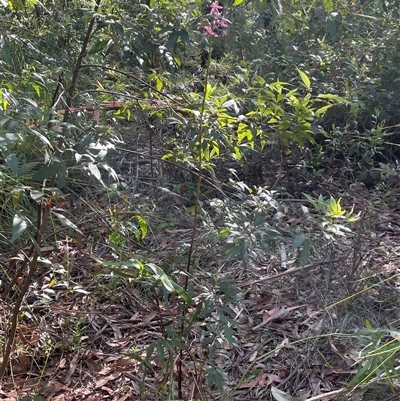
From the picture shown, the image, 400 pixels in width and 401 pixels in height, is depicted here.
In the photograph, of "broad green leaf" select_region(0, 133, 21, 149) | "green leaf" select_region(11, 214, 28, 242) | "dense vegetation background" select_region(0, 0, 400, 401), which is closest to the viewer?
"broad green leaf" select_region(0, 133, 21, 149)

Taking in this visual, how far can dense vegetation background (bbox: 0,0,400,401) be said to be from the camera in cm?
178

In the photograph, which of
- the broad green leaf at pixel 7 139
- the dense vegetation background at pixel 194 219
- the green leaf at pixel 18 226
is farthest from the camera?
the dense vegetation background at pixel 194 219

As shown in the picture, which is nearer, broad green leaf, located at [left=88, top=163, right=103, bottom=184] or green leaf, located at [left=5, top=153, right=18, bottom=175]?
green leaf, located at [left=5, top=153, right=18, bottom=175]

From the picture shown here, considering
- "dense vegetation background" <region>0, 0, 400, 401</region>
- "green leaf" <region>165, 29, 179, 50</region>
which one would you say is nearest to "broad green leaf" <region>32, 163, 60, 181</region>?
"dense vegetation background" <region>0, 0, 400, 401</region>

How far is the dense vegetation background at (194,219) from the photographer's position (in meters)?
1.78

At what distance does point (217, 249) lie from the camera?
2.13m

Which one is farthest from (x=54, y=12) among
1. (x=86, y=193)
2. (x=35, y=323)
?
(x=35, y=323)

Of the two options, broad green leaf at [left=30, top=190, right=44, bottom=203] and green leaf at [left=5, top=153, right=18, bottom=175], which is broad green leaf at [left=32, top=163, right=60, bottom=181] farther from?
green leaf at [left=5, top=153, right=18, bottom=175]

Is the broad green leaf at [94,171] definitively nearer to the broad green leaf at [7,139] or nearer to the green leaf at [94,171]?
the green leaf at [94,171]

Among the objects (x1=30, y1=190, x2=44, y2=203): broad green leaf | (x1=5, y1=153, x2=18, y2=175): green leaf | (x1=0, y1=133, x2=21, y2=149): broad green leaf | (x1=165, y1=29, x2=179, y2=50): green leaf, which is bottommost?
(x1=30, y1=190, x2=44, y2=203): broad green leaf

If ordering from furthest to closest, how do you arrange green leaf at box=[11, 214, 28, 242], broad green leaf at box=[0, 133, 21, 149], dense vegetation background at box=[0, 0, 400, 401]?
dense vegetation background at box=[0, 0, 400, 401], green leaf at box=[11, 214, 28, 242], broad green leaf at box=[0, 133, 21, 149]

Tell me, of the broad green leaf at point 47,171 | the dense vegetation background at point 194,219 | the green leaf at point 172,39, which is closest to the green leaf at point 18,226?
the dense vegetation background at point 194,219

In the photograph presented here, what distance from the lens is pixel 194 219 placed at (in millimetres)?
2062

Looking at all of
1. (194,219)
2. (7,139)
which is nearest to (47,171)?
(7,139)
